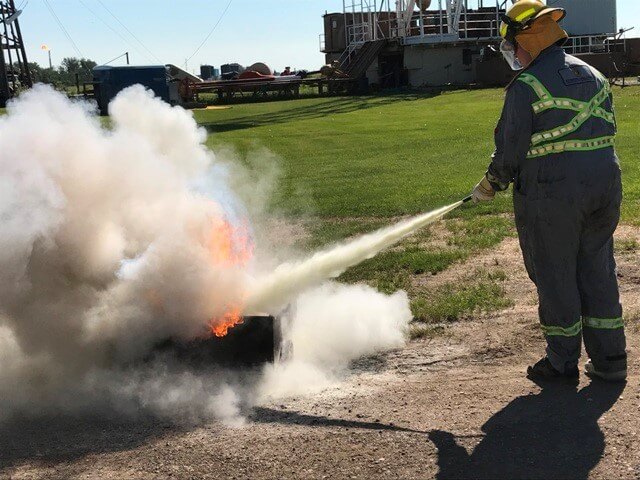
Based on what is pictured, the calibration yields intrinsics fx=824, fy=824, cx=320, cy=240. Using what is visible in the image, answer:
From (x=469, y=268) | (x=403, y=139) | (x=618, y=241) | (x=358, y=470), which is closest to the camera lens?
(x=358, y=470)

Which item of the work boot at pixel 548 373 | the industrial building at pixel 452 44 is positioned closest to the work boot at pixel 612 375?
the work boot at pixel 548 373

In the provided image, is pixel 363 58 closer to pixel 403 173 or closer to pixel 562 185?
pixel 403 173

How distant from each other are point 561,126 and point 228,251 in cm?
251

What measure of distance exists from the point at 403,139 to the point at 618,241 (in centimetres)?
1235

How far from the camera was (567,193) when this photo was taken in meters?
4.90

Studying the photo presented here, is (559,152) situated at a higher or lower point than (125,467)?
higher

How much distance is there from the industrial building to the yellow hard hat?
115 feet

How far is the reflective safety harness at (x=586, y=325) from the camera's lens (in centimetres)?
510

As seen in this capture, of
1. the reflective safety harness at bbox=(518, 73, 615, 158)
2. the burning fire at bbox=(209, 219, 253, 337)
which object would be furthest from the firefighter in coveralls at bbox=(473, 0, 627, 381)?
the burning fire at bbox=(209, 219, 253, 337)

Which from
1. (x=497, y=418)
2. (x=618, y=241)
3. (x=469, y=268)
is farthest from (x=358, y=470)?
(x=618, y=241)

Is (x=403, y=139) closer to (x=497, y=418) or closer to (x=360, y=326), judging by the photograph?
(x=360, y=326)

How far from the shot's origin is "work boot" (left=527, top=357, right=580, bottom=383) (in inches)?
203

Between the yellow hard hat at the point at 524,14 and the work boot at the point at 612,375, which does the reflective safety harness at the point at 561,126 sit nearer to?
the yellow hard hat at the point at 524,14

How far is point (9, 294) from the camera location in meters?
5.43
